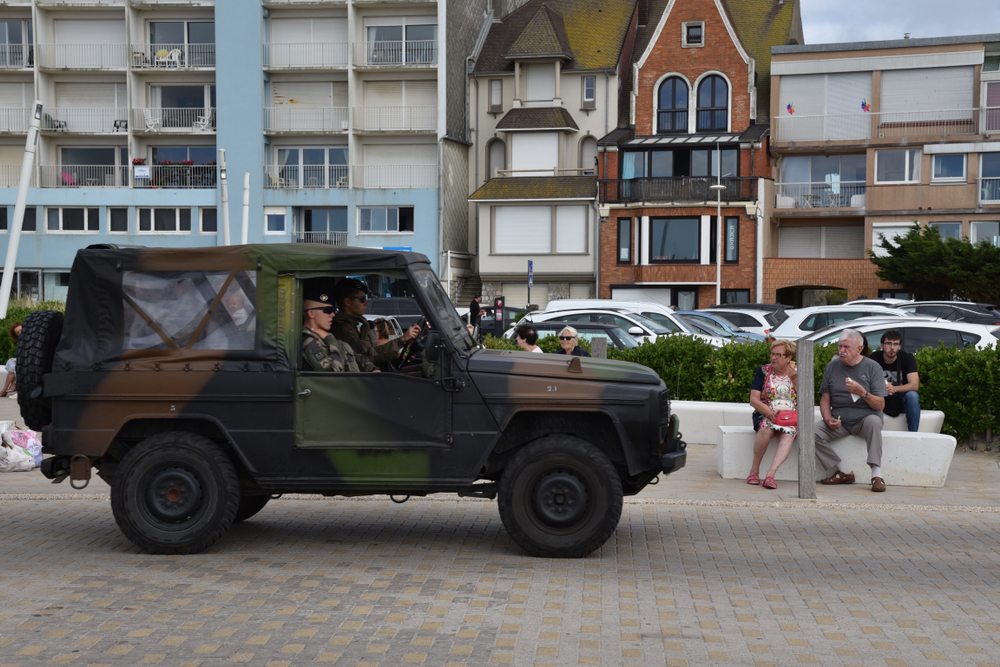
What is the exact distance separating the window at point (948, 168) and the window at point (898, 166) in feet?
2.21

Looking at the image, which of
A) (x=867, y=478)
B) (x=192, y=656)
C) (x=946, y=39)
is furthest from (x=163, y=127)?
(x=192, y=656)

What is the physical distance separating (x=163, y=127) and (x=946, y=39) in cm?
3505

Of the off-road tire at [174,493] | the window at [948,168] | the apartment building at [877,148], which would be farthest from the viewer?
the window at [948,168]

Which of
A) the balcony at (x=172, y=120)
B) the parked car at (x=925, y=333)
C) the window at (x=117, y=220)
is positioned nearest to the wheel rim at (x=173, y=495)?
the parked car at (x=925, y=333)

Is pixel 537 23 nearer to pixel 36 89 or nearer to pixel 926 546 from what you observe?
pixel 36 89

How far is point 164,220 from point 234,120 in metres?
5.94

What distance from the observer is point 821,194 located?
50.2 metres

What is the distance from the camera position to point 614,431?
8.04 m

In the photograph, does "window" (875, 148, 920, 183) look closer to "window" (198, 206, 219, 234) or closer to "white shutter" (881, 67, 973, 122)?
"white shutter" (881, 67, 973, 122)

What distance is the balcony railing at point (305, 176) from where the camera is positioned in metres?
52.7

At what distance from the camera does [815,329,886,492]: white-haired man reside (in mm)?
10992

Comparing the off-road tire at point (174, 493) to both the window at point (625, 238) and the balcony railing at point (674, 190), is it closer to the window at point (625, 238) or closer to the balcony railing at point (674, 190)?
the balcony railing at point (674, 190)

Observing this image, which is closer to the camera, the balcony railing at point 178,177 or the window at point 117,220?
the balcony railing at point 178,177

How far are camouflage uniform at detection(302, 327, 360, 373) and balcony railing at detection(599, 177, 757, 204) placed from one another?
1658 inches
